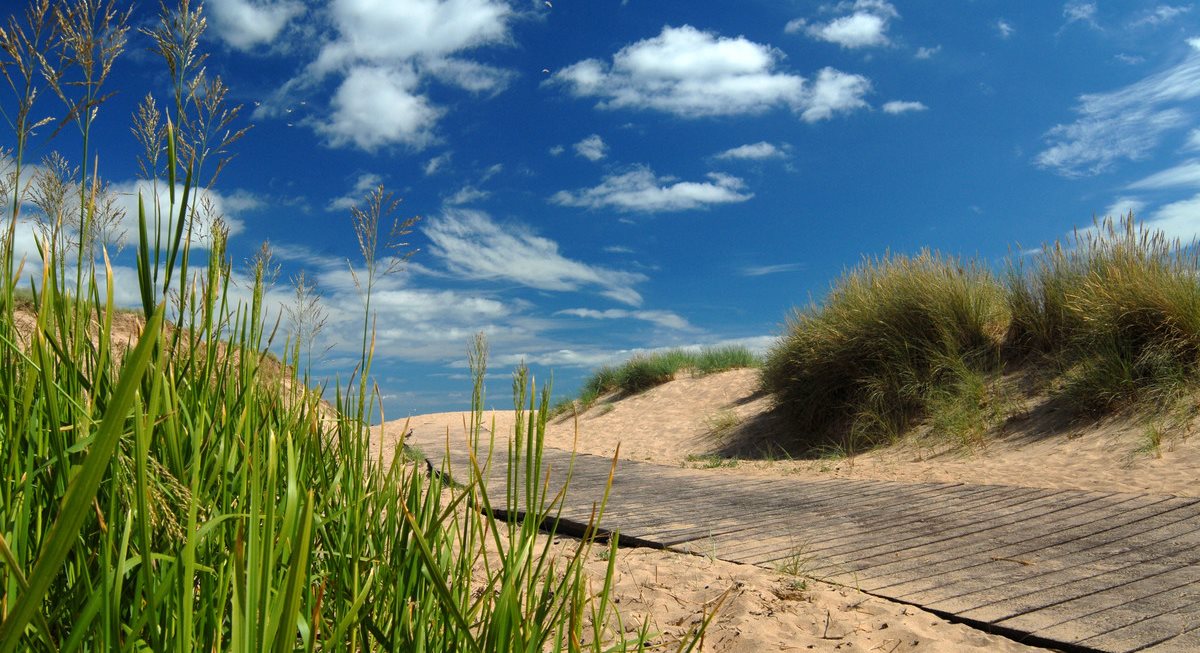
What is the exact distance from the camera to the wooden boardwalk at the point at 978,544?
9.82 feet

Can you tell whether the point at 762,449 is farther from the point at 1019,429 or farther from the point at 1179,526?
the point at 1179,526

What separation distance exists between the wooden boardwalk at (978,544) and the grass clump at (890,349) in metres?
3.18

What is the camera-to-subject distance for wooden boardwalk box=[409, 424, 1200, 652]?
299cm

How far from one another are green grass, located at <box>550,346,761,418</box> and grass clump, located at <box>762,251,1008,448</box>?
5133mm

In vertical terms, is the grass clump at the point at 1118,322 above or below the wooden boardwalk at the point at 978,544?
above

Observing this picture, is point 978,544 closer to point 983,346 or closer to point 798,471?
point 798,471

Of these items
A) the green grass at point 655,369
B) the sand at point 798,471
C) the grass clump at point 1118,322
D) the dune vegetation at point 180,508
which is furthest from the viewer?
the green grass at point 655,369

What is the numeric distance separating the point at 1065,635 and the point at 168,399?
3.03 m

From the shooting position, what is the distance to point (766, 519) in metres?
4.75

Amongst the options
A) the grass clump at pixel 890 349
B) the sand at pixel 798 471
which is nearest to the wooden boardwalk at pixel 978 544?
the sand at pixel 798 471

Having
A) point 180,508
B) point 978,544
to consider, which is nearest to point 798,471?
point 978,544

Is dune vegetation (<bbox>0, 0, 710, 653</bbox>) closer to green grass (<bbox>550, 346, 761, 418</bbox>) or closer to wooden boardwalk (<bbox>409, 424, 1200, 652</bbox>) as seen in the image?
wooden boardwalk (<bbox>409, 424, 1200, 652</bbox>)

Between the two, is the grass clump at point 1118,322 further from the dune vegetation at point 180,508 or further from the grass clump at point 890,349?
the dune vegetation at point 180,508

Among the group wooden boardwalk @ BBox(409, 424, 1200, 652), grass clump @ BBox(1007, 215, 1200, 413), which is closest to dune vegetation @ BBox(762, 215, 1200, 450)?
grass clump @ BBox(1007, 215, 1200, 413)
